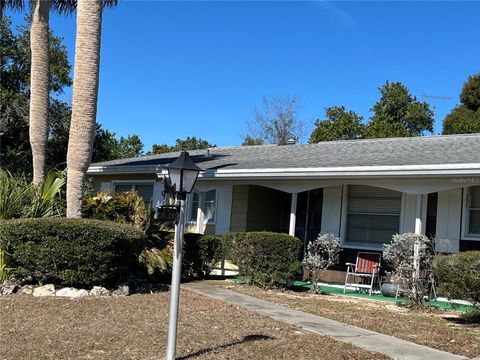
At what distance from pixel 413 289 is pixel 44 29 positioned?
10.7m

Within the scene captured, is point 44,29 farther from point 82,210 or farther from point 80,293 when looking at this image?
point 80,293

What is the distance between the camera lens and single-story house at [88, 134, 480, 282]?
11609 millimetres

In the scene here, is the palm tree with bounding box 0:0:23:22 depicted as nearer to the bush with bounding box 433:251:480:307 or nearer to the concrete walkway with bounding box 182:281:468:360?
the concrete walkway with bounding box 182:281:468:360

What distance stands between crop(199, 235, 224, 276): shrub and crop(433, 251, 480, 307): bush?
536 centimetres

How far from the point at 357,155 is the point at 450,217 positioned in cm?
284

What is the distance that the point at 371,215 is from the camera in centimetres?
1342

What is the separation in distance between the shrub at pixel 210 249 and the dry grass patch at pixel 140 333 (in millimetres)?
3545

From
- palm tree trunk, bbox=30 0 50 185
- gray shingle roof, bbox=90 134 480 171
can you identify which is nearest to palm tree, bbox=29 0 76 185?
palm tree trunk, bbox=30 0 50 185

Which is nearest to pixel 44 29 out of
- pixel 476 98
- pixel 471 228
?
pixel 471 228

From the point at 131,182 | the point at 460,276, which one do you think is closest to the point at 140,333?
the point at 460,276

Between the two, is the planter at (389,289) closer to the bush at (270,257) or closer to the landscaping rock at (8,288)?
the bush at (270,257)

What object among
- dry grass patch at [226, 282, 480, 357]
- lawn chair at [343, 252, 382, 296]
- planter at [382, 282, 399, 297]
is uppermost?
lawn chair at [343, 252, 382, 296]

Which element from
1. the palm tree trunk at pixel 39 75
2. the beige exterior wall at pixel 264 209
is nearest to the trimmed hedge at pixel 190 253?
the beige exterior wall at pixel 264 209

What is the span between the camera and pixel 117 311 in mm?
8477
